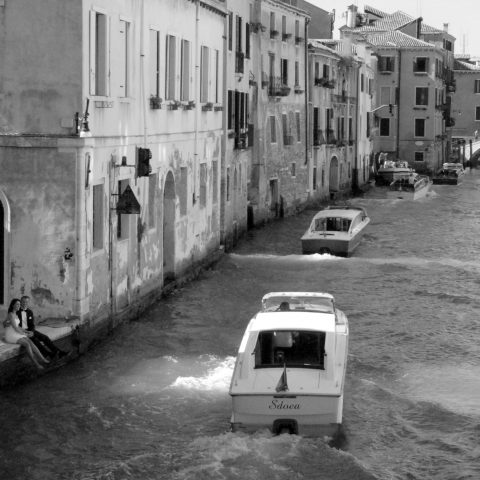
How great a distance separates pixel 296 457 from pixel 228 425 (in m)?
1.85

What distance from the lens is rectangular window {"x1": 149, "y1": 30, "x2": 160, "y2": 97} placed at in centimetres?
2230

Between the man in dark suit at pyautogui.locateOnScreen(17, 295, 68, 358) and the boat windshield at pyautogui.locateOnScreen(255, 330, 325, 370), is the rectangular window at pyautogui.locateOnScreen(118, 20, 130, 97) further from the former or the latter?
the boat windshield at pyautogui.locateOnScreen(255, 330, 325, 370)

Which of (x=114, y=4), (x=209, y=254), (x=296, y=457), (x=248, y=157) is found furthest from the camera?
(x=248, y=157)

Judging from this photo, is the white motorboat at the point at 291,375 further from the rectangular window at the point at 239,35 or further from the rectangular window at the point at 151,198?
the rectangular window at the point at 239,35

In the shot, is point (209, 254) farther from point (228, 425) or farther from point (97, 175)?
point (228, 425)

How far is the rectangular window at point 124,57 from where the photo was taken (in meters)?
20.1

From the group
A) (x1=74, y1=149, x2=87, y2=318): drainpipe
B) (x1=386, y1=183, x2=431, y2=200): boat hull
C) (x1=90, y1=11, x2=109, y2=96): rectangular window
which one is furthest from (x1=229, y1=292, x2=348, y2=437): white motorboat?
(x1=386, y1=183, x2=431, y2=200): boat hull

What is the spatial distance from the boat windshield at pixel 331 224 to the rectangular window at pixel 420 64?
42.0 meters

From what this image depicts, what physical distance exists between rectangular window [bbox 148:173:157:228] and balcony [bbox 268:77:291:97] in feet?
63.0

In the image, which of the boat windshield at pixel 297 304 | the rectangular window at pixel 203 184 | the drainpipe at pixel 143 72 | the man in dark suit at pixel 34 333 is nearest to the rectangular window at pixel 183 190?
the rectangular window at pixel 203 184

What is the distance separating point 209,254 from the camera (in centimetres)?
2888

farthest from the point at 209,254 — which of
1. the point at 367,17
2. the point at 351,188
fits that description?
the point at 367,17

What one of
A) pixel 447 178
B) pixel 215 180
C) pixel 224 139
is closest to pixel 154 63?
pixel 215 180

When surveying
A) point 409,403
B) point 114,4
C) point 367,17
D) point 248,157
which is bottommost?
point 409,403
